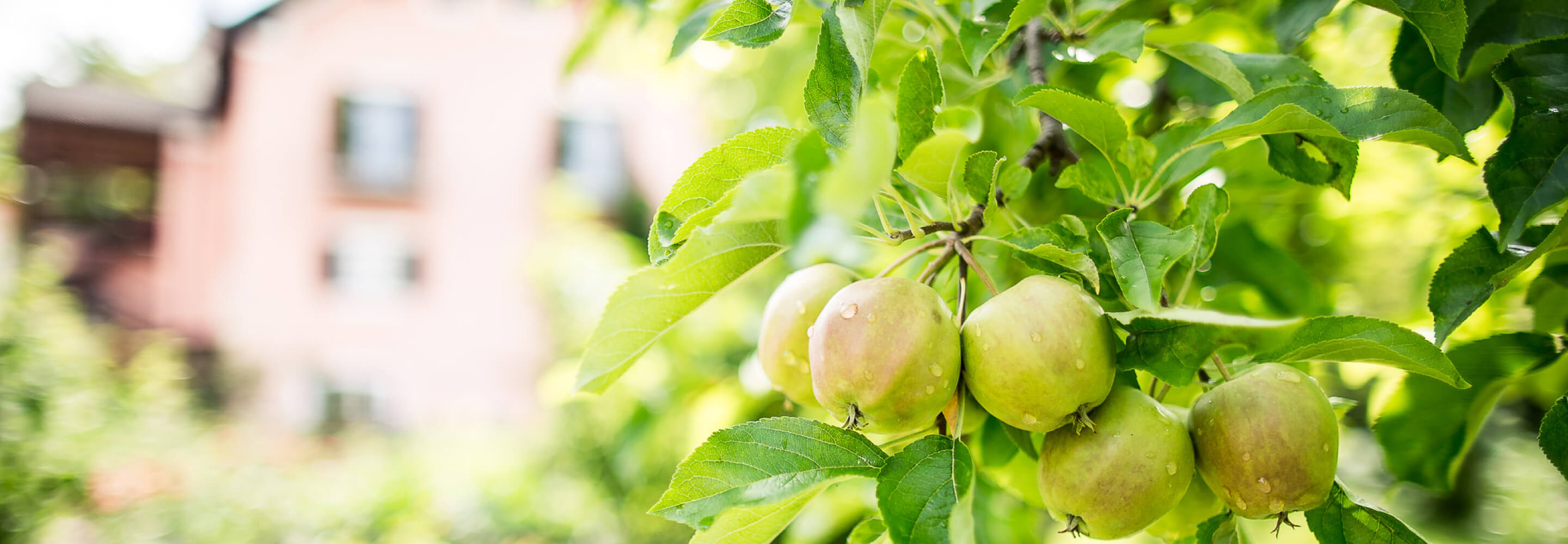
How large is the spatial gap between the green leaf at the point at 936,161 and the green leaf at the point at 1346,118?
0.66 feet

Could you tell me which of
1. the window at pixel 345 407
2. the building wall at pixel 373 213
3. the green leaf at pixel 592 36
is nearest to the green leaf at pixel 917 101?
the green leaf at pixel 592 36

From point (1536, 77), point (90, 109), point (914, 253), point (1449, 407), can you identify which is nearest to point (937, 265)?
point (914, 253)

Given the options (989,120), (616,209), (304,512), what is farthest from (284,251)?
(989,120)

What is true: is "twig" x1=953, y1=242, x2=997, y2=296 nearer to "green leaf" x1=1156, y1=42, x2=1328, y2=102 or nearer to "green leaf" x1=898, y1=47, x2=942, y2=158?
"green leaf" x1=898, y1=47, x2=942, y2=158

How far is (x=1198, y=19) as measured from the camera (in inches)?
39.8

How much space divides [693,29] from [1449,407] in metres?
0.88

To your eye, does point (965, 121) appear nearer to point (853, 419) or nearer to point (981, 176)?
point (981, 176)

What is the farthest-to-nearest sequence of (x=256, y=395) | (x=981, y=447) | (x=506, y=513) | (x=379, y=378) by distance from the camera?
(x=379, y=378)
(x=256, y=395)
(x=506, y=513)
(x=981, y=447)

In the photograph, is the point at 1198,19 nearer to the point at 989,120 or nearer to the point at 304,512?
the point at 989,120

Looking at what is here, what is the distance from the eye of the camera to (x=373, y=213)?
362 inches

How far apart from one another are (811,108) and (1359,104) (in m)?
0.41

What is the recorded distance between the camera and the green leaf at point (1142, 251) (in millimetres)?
541

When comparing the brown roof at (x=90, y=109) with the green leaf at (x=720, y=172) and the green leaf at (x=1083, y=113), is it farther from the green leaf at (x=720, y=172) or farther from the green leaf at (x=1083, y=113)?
the green leaf at (x=1083, y=113)

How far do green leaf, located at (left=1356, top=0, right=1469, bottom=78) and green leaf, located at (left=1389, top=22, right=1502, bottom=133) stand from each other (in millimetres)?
106
